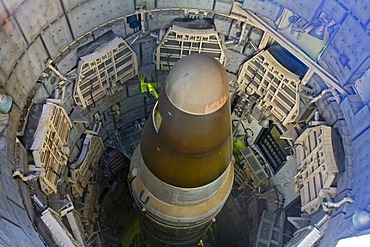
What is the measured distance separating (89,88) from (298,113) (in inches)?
177

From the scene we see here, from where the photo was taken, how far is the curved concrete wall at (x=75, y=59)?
19.9ft

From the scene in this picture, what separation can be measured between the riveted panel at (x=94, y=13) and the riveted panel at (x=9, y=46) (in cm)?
119

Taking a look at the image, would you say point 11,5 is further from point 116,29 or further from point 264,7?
point 264,7

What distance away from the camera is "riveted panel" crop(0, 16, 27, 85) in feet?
20.1

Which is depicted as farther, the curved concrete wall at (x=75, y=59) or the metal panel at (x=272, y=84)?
the metal panel at (x=272, y=84)

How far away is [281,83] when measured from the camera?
8.66m

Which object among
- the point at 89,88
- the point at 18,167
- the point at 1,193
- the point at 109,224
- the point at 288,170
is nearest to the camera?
the point at 1,193

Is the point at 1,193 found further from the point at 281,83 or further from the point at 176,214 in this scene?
the point at 281,83

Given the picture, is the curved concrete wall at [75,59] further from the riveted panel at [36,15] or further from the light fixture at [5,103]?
the light fixture at [5,103]

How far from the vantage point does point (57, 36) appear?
7.33 m

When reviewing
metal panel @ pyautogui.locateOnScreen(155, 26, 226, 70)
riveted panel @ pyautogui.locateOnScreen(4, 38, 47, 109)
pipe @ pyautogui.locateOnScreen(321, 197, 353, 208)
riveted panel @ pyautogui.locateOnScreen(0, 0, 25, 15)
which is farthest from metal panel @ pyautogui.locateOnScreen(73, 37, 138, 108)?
pipe @ pyautogui.locateOnScreen(321, 197, 353, 208)

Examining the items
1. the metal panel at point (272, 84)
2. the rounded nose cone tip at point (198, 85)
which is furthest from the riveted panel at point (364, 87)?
the rounded nose cone tip at point (198, 85)

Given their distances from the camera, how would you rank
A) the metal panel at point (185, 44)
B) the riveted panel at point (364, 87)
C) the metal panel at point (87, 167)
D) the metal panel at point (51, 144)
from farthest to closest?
the metal panel at point (87, 167) → the metal panel at point (185, 44) → the metal panel at point (51, 144) → the riveted panel at point (364, 87)

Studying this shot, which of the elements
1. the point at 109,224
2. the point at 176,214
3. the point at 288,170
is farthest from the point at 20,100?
the point at 288,170
